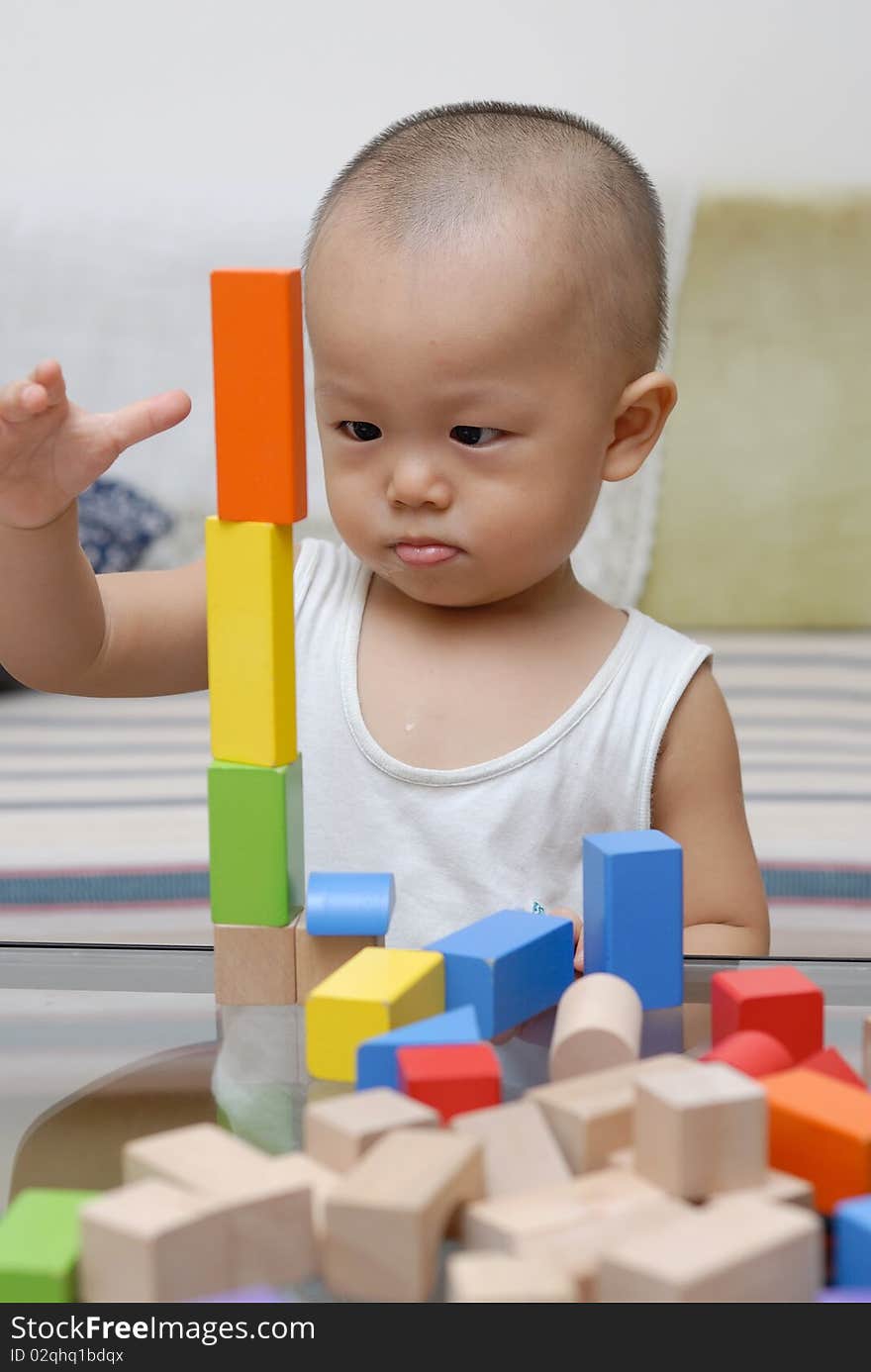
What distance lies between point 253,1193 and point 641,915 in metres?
0.21

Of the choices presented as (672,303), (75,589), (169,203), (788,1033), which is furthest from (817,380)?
(788,1033)

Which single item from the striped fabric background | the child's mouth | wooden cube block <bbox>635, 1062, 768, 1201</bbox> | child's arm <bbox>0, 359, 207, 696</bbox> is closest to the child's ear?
the child's mouth

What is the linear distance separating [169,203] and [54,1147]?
5.87ft

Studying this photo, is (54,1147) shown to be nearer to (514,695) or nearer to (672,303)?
(514,695)

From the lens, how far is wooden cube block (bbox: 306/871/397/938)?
0.58 metres

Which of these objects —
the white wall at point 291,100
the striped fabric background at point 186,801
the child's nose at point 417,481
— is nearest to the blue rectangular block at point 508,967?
the child's nose at point 417,481

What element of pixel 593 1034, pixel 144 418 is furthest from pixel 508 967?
pixel 144 418

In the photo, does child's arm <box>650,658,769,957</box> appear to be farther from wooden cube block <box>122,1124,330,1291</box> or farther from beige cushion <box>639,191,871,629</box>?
beige cushion <box>639,191,871,629</box>

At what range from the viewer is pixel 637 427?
2.72 feet

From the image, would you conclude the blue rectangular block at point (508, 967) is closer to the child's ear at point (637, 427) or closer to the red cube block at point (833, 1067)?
the red cube block at point (833, 1067)

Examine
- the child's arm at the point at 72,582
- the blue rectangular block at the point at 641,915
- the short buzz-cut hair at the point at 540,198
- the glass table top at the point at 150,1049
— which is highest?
the short buzz-cut hair at the point at 540,198

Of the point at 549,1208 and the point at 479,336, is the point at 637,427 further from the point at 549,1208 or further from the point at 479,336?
the point at 549,1208

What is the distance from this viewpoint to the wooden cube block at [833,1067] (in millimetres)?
517

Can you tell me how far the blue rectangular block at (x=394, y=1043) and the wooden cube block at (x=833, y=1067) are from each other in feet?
0.32
